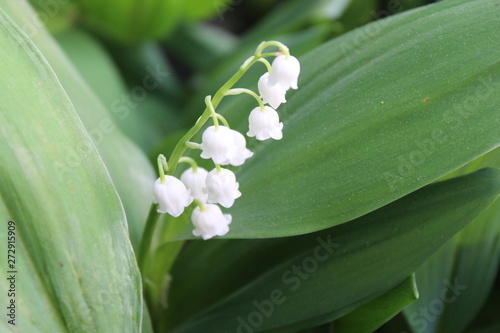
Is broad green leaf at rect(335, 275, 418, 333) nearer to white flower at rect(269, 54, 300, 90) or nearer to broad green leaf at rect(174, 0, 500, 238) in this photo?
broad green leaf at rect(174, 0, 500, 238)

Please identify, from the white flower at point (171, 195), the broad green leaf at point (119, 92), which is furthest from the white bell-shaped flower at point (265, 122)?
the broad green leaf at point (119, 92)

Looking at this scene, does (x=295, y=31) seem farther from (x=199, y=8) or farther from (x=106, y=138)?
(x=106, y=138)

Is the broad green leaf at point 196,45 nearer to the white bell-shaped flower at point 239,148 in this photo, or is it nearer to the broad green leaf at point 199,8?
the broad green leaf at point 199,8

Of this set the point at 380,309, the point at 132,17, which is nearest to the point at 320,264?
the point at 380,309

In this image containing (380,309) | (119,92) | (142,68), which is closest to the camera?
(380,309)

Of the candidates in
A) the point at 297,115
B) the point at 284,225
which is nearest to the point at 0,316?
the point at 284,225

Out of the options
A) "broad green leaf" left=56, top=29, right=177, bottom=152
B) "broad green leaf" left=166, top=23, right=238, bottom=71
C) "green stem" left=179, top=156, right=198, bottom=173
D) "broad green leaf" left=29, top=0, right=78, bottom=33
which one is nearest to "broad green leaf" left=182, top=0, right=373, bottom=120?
"broad green leaf" left=56, top=29, right=177, bottom=152
